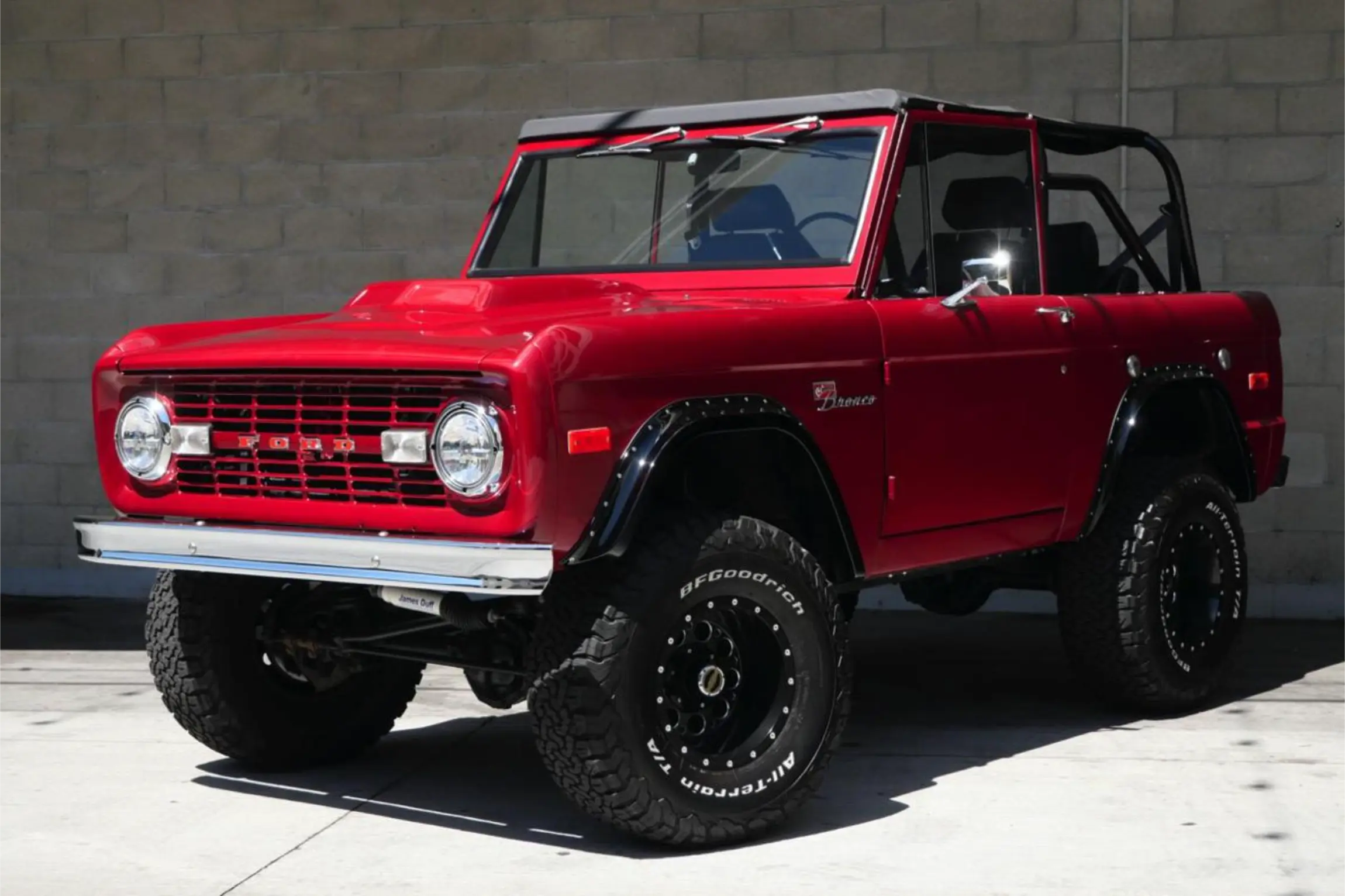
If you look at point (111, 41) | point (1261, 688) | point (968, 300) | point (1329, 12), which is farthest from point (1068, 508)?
point (111, 41)

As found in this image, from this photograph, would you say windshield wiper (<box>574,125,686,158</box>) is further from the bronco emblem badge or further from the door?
the bronco emblem badge

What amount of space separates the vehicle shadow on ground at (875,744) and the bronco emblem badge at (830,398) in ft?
3.74

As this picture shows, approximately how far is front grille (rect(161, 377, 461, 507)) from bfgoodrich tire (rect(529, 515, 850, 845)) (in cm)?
53

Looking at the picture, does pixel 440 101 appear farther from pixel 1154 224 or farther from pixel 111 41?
pixel 1154 224

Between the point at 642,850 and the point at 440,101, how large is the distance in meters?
5.95

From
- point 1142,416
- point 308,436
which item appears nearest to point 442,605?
point 308,436

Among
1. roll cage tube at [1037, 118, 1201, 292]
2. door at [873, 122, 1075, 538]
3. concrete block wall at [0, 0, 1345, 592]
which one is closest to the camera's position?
door at [873, 122, 1075, 538]

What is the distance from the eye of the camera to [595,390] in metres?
4.83

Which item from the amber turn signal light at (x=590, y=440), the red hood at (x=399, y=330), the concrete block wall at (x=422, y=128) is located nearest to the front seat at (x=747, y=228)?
the red hood at (x=399, y=330)

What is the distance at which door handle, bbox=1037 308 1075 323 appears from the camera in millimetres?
6352

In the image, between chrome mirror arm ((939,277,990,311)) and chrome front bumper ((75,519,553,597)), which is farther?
chrome mirror arm ((939,277,990,311))

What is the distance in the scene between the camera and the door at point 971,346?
579 centimetres

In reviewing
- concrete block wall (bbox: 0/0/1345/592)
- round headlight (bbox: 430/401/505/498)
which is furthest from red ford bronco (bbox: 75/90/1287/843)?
concrete block wall (bbox: 0/0/1345/592)

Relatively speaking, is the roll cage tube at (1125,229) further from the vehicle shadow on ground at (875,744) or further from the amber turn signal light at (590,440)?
the amber turn signal light at (590,440)
